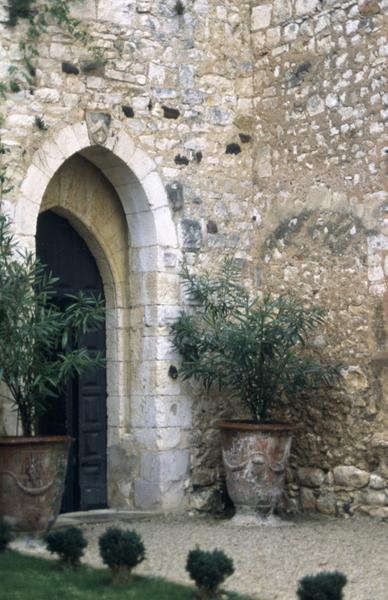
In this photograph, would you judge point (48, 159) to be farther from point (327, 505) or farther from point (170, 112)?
point (327, 505)

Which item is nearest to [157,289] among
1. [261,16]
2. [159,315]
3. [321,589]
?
[159,315]

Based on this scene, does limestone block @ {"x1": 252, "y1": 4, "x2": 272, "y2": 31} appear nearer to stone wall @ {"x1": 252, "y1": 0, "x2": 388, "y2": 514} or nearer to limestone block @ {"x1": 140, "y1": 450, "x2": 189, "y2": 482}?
stone wall @ {"x1": 252, "y1": 0, "x2": 388, "y2": 514}

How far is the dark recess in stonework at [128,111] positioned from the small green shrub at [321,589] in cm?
458

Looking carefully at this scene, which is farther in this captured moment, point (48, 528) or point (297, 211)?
point (297, 211)

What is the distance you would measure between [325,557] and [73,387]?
2.86 meters

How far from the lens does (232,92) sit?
393 inches

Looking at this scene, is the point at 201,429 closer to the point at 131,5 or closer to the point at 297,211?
the point at 297,211

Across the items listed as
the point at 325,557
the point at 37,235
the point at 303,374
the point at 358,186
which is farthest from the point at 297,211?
the point at 325,557

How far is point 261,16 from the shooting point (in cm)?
1000

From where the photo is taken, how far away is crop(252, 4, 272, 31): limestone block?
32.6 feet

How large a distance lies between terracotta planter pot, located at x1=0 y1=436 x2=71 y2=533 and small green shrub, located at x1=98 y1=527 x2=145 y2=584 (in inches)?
49.5

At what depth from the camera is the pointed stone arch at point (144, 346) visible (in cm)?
927

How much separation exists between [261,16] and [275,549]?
14.7ft

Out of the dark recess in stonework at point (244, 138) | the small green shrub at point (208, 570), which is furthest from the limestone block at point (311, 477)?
the small green shrub at point (208, 570)
